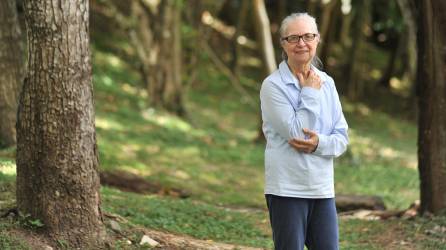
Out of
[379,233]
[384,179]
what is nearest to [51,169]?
[379,233]

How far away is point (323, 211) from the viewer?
177 inches

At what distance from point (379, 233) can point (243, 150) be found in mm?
8706

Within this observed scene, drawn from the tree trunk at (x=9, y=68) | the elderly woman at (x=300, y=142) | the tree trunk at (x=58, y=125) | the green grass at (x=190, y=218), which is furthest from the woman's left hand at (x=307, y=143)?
the tree trunk at (x=9, y=68)

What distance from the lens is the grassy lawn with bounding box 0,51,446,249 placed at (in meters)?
7.44

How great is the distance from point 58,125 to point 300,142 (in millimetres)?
1993

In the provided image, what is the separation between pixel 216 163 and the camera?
47.1 ft

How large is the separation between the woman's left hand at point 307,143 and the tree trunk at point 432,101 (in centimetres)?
359

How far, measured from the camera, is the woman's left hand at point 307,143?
4.31m

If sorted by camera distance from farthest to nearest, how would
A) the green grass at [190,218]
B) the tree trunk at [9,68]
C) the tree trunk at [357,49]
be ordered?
the tree trunk at [357,49], the tree trunk at [9,68], the green grass at [190,218]

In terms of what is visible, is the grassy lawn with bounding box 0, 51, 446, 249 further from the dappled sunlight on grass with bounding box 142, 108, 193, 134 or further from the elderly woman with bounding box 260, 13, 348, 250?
the elderly woman with bounding box 260, 13, 348, 250

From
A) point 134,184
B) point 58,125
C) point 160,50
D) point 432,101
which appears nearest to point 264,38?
point 160,50

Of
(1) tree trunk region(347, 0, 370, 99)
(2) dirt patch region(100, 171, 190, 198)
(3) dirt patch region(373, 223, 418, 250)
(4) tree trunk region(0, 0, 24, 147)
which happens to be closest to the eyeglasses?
(3) dirt patch region(373, 223, 418, 250)

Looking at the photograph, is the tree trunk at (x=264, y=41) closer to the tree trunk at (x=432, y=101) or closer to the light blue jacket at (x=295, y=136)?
the tree trunk at (x=432, y=101)

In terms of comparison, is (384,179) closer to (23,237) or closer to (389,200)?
(389,200)
